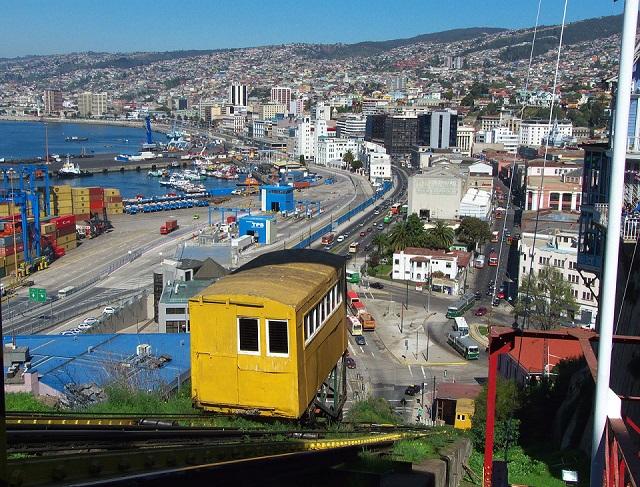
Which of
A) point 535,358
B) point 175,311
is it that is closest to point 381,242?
point 175,311

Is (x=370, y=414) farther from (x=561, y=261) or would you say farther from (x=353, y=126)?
(x=353, y=126)

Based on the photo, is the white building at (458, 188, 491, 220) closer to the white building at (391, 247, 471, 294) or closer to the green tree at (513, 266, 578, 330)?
the white building at (391, 247, 471, 294)

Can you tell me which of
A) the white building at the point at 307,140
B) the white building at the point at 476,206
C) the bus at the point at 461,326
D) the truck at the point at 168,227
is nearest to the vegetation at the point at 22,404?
the bus at the point at 461,326

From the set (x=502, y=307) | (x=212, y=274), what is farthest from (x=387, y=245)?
(x=212, y=274)

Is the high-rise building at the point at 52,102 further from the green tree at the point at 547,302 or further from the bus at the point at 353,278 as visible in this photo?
the green tree at the point at 547,302

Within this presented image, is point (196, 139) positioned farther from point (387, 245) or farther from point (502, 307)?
point (502, 307)

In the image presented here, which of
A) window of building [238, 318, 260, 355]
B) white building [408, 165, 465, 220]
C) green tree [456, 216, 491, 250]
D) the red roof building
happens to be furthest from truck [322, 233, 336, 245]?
window of building [238, 318, 260, 355]
